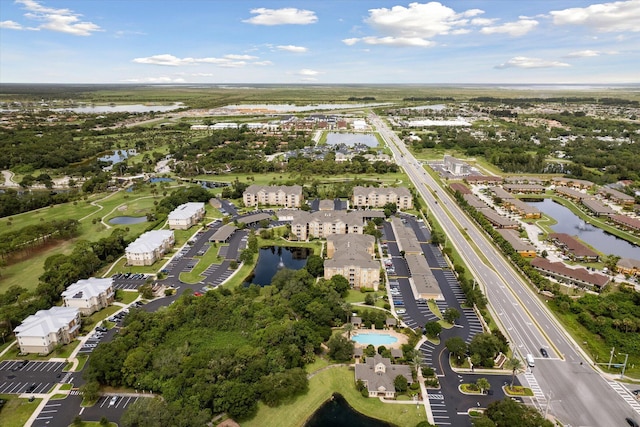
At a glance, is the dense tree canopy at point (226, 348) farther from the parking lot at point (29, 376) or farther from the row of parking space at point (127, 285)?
the row of parking space at point (127, 285)

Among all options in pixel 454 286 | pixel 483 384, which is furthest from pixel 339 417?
pixel 454 286

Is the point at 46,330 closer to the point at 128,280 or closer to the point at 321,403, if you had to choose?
the point at 128,280

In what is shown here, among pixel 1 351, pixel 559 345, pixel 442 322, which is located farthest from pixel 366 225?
pixel 1 351

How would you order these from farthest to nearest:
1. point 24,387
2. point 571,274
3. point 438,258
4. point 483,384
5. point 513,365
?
point 438,258, point 571,274, point 24,387, point 513,365, point 483,384

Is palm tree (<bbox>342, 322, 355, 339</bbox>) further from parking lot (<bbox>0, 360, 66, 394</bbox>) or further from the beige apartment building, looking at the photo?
parking lot (<bbox>0, 360, 66, 394</bbox>)

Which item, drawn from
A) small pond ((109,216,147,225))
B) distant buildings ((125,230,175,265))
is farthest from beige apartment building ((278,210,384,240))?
small pond ((109,216,147,225))

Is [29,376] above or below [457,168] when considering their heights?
below
